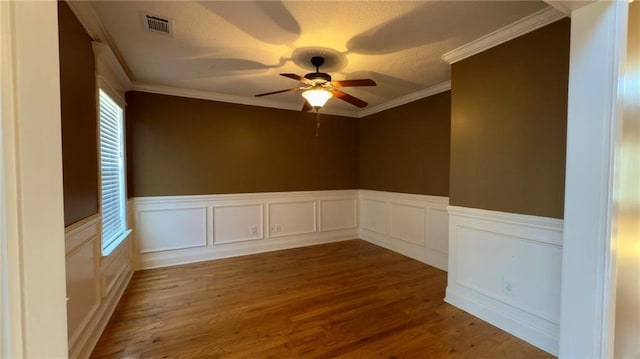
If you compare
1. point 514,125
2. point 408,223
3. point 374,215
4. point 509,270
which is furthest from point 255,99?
point 509,270

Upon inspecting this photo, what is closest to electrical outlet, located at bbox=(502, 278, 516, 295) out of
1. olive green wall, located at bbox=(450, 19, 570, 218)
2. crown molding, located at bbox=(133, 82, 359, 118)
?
olive green wall, located at bbox=(450, 19, 570, 218)

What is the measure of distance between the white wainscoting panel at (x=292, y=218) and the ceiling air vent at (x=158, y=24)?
2.95 meters

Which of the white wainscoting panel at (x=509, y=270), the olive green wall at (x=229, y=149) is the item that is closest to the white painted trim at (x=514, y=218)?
the white wainscoting panel at (x=509, y=270)

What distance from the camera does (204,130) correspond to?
4.21 m

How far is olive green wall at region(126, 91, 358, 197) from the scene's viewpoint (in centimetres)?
387

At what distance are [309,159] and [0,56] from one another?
4.53 meters

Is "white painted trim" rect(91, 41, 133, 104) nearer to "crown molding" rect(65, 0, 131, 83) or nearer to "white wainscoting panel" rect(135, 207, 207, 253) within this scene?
"crown molding" rect(65, 0, 131, 83)

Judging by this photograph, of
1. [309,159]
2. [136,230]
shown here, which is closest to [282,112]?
[309,159]

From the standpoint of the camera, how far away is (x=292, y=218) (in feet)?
16.1

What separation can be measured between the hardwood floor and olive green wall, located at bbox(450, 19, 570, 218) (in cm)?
111

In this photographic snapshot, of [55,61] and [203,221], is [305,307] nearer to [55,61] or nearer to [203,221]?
[203,221]

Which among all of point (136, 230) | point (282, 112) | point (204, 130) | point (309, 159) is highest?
point (282, 112)

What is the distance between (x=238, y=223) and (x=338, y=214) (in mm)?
1856

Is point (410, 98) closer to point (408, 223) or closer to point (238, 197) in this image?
point (408, 223)
